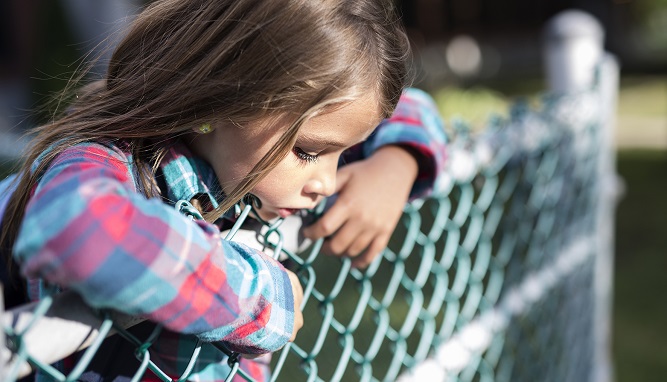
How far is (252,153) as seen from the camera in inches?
51.1

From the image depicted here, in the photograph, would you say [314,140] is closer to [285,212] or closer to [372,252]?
[285,212]

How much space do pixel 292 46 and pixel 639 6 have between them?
20.2 m

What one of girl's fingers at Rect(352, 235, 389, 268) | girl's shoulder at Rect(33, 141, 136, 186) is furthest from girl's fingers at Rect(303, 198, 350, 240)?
girl's shoulder at Rect(33, 141, 136, 186)

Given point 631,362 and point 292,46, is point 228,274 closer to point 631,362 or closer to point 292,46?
point 292,46

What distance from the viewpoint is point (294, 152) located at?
1318mm

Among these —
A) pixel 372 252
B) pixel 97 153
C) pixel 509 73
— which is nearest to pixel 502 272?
pixel 372 252

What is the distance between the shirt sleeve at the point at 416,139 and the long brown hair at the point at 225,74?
0.36 meters

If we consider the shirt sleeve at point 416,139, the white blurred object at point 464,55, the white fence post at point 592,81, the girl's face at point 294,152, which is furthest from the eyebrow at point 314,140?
the white blurred object at point 464,55

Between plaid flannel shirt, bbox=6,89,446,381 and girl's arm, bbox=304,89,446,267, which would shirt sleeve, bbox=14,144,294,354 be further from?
girl's arm, bbox=304,89,446,267

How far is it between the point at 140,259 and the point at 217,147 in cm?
46

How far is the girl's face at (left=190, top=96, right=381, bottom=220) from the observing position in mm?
1291

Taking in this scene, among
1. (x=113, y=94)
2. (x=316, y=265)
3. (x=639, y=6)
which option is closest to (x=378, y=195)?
(x=113, y=94)

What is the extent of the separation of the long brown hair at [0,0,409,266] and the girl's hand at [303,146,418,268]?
25 centimetres

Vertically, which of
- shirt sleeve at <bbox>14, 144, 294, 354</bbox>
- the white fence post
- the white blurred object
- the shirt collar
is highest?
the white blurred object
